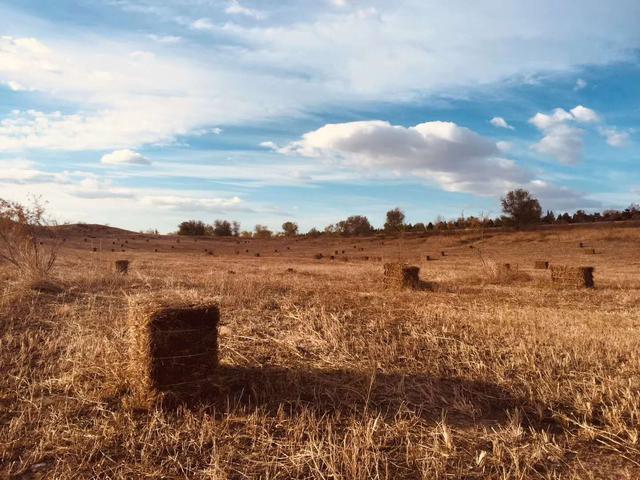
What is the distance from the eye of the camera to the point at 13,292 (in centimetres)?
966

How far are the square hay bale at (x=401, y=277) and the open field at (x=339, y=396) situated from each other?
379 centimetres

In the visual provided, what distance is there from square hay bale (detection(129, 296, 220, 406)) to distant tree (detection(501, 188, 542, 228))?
52.1m

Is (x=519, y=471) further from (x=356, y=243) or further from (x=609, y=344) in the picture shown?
(x=356, y=243)

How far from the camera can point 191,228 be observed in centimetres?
7800

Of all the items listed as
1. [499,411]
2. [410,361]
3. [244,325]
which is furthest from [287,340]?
[499,411]

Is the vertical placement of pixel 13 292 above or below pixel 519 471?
above

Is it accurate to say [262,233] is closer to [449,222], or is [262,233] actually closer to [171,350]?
[449,222]

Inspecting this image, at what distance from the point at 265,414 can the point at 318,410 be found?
1.71ft

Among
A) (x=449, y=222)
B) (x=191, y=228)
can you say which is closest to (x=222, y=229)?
(x=191, y=228)

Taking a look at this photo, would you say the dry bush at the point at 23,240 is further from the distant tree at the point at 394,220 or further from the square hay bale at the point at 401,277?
the distant tree at the point at 394,220

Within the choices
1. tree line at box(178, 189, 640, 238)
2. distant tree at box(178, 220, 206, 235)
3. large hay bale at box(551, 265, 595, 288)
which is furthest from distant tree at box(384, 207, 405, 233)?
large hay bale at box(551, 265, 595, 288)

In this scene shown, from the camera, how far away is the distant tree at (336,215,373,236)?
226ft

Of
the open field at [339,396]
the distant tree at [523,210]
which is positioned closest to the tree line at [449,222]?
the distant tree at [523,210]

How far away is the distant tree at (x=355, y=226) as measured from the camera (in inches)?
2717
